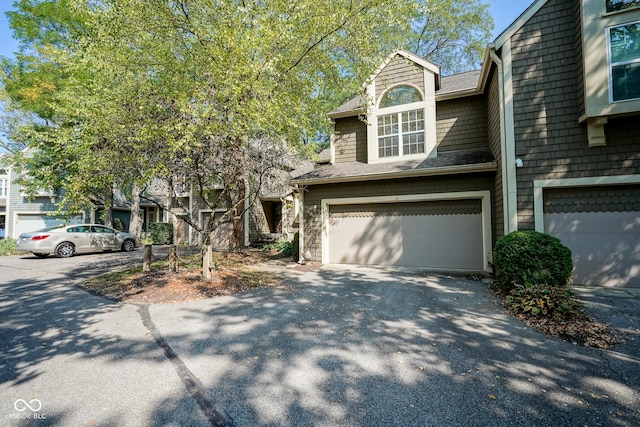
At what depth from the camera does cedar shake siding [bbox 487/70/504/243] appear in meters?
7.68

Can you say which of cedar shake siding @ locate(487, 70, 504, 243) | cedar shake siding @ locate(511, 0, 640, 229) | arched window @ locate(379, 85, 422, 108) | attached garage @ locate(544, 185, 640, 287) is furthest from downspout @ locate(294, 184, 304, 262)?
attached garage @ locate(544, 185, 640, 287)

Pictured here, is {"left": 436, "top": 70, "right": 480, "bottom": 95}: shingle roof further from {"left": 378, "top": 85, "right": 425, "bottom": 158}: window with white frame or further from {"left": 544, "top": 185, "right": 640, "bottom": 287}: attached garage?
{"left": 544, "top": 185, "right": 640, "bottom": 287}: attached garage

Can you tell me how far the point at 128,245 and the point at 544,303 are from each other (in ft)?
54.9

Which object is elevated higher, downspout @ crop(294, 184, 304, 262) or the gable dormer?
the gable dormer

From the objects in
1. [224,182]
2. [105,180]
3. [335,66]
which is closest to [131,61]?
[105,180]

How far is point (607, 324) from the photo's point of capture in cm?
449

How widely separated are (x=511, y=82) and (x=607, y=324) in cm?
580

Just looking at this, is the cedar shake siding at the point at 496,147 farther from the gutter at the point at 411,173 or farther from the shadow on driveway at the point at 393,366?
the shadow on driveway at the point at 393,366

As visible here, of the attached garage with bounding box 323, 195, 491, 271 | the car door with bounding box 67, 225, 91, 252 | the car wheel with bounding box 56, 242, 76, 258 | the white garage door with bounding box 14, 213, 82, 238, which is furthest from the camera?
the white garage door with bounding box 14, 213, 82, 238

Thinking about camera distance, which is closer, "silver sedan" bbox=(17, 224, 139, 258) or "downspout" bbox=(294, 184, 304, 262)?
"downspout" bbox=(294, 184, 304, 262)

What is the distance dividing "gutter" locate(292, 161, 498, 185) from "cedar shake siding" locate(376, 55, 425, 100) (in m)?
3.24

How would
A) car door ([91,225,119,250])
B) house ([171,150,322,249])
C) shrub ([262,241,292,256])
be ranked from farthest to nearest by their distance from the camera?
1. house ([171,150,322,249])
2. shrub ([262,241,292,256])
3. car door ([91,225,119,250])

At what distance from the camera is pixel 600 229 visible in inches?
262

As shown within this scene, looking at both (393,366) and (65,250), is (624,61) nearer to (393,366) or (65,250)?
(393,366)
